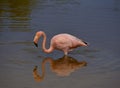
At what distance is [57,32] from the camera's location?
10.2 meters

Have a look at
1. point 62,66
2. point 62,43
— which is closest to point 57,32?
point 62,43

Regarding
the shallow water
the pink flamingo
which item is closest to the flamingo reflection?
the shallow water

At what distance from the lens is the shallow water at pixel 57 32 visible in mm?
7430

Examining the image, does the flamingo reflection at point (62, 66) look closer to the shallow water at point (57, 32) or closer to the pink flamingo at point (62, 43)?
the shallow water at point (57, 32)

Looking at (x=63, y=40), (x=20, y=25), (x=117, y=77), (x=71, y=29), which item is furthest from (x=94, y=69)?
(x=20, y=25)

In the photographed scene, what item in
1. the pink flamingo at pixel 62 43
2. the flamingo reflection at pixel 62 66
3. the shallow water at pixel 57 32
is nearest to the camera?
the shallow water at pixel 57 32

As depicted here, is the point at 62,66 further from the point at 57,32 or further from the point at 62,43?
the point at 57,32

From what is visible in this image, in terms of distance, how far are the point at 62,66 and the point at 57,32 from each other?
82.9 inches

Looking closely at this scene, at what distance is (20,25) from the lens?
35.3 ft

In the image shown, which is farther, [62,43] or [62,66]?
[62,43]

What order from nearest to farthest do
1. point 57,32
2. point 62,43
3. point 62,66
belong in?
point 62,66
point 62,43
point 57,32

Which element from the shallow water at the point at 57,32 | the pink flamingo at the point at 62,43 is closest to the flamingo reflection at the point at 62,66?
the shallow water at the point at 57,32

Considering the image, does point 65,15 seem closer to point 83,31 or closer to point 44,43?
point 83,31

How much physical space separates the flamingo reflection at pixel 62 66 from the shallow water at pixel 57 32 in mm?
74
